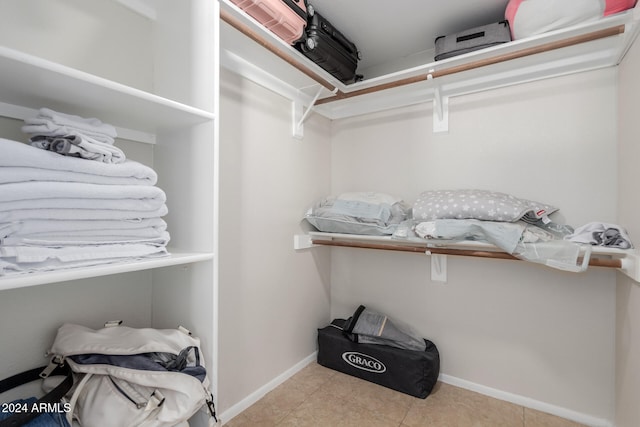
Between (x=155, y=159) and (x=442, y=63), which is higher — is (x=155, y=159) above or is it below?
below

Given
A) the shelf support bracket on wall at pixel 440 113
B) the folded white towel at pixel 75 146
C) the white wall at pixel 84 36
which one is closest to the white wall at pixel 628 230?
the shelf support bracket on wall at pixel 440 113

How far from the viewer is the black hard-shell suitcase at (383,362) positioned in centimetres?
162

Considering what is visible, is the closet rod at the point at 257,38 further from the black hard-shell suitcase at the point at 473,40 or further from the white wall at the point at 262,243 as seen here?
the black hard-shell suitcase at the point at 473,40

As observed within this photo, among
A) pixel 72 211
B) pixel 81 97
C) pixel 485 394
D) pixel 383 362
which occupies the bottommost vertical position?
pixel 485 394

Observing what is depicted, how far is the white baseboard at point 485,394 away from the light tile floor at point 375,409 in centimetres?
3

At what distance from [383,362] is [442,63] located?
1627mm

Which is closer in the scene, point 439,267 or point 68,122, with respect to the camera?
point 68,122

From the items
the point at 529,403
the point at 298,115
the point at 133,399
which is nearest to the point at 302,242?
the point at 298,115

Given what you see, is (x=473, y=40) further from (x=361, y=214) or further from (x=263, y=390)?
(x=263, y=390)

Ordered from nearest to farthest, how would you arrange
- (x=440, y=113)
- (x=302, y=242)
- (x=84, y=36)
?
(x=84, y=36) < (x=440, y=113) < (x=302, y=242)

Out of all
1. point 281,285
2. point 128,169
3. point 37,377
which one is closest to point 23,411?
point 37,377

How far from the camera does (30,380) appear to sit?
2.92ft

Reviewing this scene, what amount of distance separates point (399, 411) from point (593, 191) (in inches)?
55.9


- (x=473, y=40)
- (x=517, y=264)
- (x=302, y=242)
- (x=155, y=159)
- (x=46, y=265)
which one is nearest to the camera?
(x=46, y=265)
